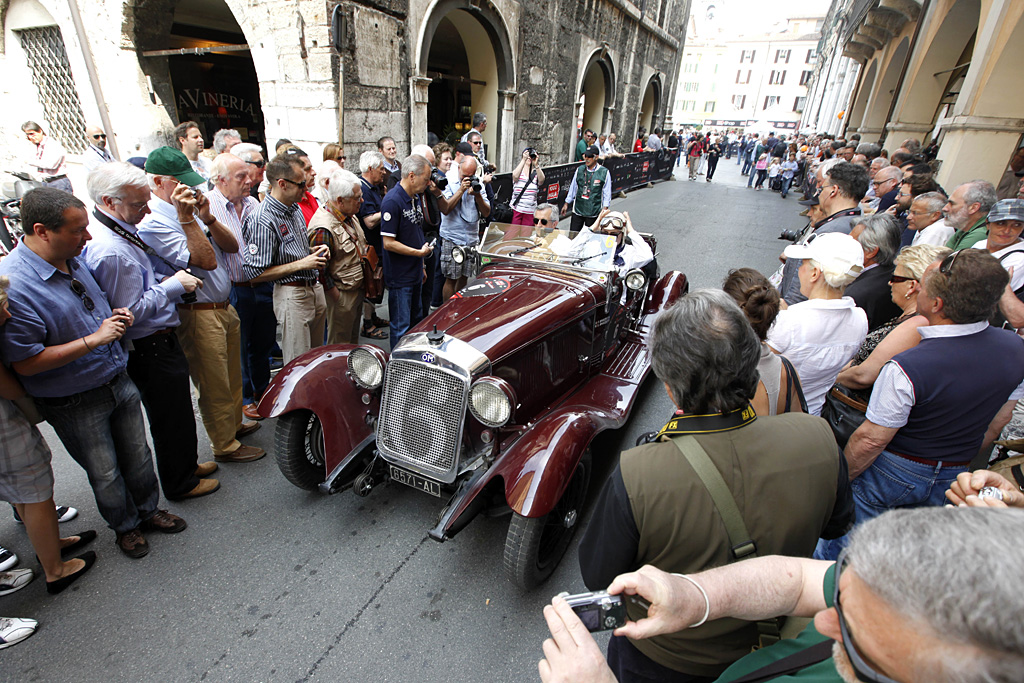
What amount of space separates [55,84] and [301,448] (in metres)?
10.6

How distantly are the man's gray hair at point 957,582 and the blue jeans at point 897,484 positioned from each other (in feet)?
5.53

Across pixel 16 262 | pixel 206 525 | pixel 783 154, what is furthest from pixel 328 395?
pixel 783 154

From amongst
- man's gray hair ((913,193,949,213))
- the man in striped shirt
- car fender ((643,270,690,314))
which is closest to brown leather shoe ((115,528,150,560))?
the man in striped shirt

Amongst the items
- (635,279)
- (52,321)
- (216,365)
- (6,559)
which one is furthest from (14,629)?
(635,279)

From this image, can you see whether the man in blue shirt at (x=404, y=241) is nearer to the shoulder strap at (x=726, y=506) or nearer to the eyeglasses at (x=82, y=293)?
the eyeglasses at (x=82, y=293)

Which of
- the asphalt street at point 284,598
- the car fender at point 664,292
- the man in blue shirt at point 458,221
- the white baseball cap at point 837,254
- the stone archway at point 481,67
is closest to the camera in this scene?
the asphalt street at point 284,598

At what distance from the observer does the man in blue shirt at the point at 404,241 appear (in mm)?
4164

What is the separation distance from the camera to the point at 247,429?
3.59m

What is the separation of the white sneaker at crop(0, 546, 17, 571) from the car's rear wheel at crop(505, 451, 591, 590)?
2.53m

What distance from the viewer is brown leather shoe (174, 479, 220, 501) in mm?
2939

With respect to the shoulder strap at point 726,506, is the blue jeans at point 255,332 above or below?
below

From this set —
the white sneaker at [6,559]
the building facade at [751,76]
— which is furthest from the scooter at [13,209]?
the building facade at [751,76]

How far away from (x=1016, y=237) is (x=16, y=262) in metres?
5.60

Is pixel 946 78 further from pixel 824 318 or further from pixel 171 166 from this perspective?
pixel 171 166
